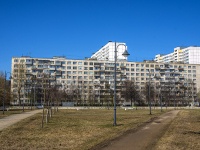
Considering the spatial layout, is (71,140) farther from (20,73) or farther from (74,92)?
(74,92)

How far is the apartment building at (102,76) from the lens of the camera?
362 ft

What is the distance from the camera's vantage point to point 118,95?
373ft

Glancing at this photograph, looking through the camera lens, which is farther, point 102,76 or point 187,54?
point 187,54

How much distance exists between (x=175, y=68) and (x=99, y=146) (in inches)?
4843

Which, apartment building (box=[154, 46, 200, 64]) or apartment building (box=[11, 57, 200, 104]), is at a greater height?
apartment building (box=[154, 46, 200, 64])

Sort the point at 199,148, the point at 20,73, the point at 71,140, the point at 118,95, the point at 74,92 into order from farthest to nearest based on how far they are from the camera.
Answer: the point at 118,95, the point at 74,92, the point at 20,73, the point at 71,140, the point at 199,148

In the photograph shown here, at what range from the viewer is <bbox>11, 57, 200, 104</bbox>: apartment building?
110375 millimetres

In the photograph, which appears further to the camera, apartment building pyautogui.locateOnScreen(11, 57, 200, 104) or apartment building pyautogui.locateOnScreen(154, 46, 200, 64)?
apartment building pyautogui.locateOnScreen(154, 46, 200, 64)

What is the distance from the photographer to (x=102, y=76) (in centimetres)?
12031

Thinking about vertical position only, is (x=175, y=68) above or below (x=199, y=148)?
above

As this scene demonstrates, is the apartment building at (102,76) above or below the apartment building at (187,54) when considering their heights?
below

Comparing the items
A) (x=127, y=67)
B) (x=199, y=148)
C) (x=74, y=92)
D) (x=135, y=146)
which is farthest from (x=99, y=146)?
(x=127, y=67)

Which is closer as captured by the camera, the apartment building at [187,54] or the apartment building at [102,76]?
the apartment building at [102,76]

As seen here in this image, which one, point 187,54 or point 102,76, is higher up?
point 187,54
